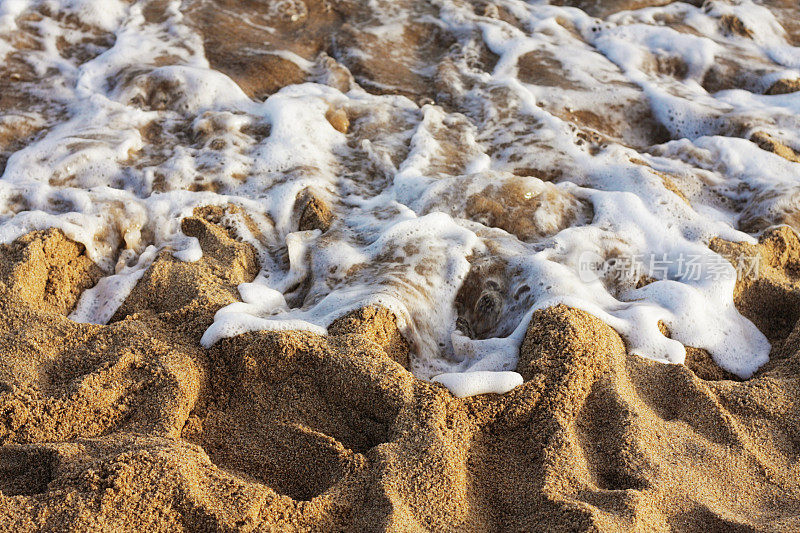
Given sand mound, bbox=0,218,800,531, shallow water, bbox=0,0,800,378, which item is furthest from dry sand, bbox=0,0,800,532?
shallow water, bbox=0,0,800,378

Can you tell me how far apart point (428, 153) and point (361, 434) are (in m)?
2.62

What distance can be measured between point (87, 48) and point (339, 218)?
3.43m

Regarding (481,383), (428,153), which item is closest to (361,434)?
(481,383)

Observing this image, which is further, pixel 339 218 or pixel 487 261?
pixel 339 218

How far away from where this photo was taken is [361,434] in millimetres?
2543

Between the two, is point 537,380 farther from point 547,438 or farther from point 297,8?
point 297,8

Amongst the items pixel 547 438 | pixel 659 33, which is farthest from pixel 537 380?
pixel 659 33

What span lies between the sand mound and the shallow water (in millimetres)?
192

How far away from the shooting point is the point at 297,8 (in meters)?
6.46

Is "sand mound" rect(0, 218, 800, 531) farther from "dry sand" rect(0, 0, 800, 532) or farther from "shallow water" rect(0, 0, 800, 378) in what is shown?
"shallow water" rect(0, 0, 800, 378)

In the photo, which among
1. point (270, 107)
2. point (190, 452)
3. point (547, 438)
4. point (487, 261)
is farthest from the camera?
point (270, 107)

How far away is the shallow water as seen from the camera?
3.38 metres

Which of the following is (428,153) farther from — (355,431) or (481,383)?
(355,431)

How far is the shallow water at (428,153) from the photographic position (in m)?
3.38
